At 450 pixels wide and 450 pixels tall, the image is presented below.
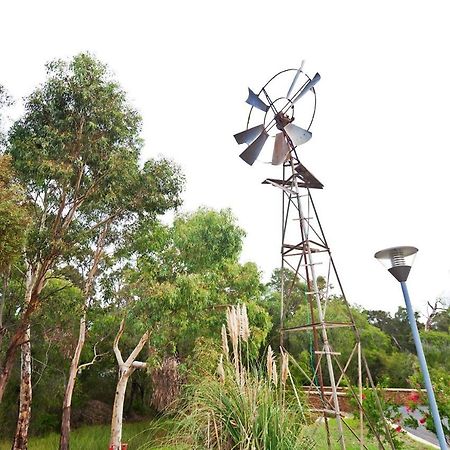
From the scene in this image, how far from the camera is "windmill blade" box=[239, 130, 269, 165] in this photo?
371 centimetres

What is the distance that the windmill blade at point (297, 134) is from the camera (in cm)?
357

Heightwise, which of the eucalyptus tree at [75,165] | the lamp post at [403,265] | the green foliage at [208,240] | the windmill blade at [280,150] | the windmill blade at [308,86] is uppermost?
the eucalyptus tree at [75,165]

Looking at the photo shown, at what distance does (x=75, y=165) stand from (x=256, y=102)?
15.9ft

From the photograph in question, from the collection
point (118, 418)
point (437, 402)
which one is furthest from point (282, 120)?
point (118, 418)

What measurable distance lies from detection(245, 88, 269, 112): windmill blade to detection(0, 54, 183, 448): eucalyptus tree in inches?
165

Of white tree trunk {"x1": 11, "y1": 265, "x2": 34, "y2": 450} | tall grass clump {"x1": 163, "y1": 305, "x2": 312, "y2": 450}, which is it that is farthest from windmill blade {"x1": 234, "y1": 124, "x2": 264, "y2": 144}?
white tree trunk {"x1": 11, "y1": 265, "x2": 34, "y2": 450}

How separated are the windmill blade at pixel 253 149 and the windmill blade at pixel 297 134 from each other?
24 centimetres

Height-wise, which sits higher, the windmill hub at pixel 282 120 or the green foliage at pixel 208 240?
the green foliage at pixel 208 240

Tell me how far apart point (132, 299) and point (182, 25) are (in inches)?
212

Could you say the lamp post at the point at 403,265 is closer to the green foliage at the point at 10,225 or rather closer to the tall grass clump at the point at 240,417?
the tall grass clump at the point at 240,417

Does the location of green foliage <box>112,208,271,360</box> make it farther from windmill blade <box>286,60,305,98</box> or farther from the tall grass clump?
the tall grass clump

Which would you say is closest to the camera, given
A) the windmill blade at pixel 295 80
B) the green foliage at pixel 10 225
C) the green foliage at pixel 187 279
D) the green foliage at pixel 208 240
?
the windmill blade at pixel 295 80

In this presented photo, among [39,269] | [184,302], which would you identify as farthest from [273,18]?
[39,269]

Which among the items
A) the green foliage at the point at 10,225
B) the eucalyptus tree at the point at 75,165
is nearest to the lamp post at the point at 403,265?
the green foliage at the point at 10,225
